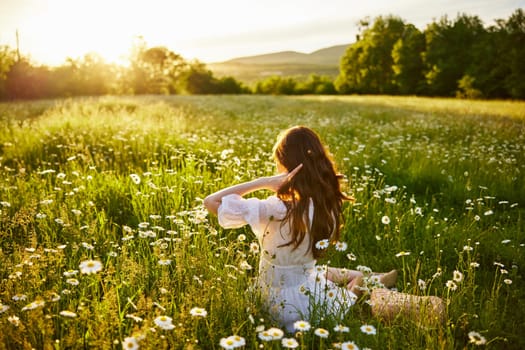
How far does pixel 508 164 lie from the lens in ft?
24.0

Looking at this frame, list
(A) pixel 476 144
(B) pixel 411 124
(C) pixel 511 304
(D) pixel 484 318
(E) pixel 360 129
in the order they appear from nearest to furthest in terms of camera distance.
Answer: (D) pixel 484 318 < (C) pixel 511 304 < (A) pixel 476 144 < (E) pixel 360 129 < (B) pixel 411 124

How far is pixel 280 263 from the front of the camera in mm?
3223

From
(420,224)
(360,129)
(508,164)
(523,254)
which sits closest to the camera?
(523,254)

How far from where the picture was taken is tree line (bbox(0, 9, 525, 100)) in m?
38.2

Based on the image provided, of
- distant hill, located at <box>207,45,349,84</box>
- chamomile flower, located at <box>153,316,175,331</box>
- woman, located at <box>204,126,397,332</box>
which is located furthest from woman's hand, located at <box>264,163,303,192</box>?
distant hill, located at <box>207,45,349,84</box>

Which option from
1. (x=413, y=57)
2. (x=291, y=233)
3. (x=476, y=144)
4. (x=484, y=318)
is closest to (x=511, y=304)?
(x=484, y=318)

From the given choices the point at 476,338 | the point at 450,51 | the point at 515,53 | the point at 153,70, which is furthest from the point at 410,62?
the point at 476,338

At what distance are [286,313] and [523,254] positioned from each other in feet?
8.88

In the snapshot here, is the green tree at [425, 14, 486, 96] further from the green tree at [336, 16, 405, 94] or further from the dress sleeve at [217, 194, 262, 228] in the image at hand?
the dress sleeve at [217, 194, 262, 228]

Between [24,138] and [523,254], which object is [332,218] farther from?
[24,138]

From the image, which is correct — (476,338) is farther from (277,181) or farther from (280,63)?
(280,63)

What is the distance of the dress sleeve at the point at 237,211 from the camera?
115 inches

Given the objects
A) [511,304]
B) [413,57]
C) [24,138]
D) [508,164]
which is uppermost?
[413,57]

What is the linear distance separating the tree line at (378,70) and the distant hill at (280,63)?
255 feet
